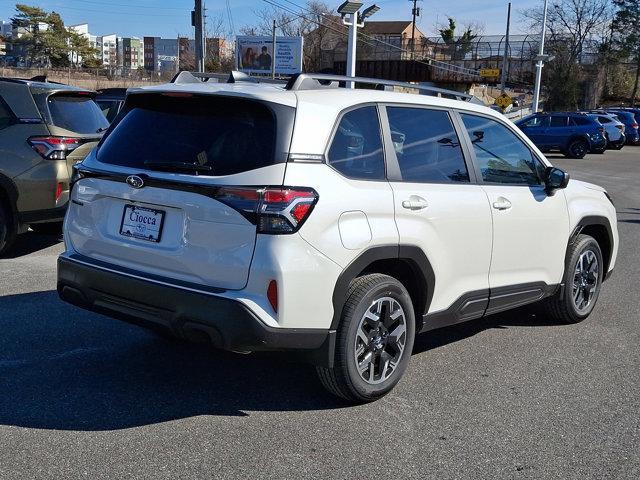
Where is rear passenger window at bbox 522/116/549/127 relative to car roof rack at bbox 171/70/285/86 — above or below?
below

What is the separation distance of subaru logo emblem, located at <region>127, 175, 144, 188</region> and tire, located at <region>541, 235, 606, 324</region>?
3.52 metres

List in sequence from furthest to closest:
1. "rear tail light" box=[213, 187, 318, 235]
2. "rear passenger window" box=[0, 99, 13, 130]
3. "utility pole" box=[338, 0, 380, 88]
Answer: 1. "utility pole" box=[338, 0, 380, 88]
2. "rear passenger window" box=[0, 99, 13, 130]
3. "rear tail light" box=[213, 187, 318, 235]

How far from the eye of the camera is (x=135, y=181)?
13.3 ft

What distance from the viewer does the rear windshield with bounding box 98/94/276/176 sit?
3879 mm

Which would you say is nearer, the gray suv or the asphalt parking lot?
the asphalt parking lot

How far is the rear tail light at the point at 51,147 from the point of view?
7.68m

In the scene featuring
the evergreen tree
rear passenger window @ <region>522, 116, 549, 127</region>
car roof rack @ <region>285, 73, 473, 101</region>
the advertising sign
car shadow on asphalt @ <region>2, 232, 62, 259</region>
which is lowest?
car shadow on asphalt @ <region>2, 232, 62, 259</region>

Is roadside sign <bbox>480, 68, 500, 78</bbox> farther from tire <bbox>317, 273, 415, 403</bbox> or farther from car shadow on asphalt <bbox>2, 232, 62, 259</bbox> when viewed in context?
tire <bbox>317, 273, 415, 403</bbox>

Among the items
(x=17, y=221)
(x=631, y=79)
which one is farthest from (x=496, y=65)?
(x=17, y=221)

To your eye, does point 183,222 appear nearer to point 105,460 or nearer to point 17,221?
point 105,460

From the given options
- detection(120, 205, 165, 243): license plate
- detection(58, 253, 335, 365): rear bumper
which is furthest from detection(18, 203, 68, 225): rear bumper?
detection(120, 205, 165, 243): license plate

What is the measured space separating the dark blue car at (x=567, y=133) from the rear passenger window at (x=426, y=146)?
26.1m

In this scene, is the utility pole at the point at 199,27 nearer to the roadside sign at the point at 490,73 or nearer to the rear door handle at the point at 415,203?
the rear door handle at the point at 415,203

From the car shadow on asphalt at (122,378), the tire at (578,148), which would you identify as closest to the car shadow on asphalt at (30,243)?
the car shadow on asphalt at (122,378)
